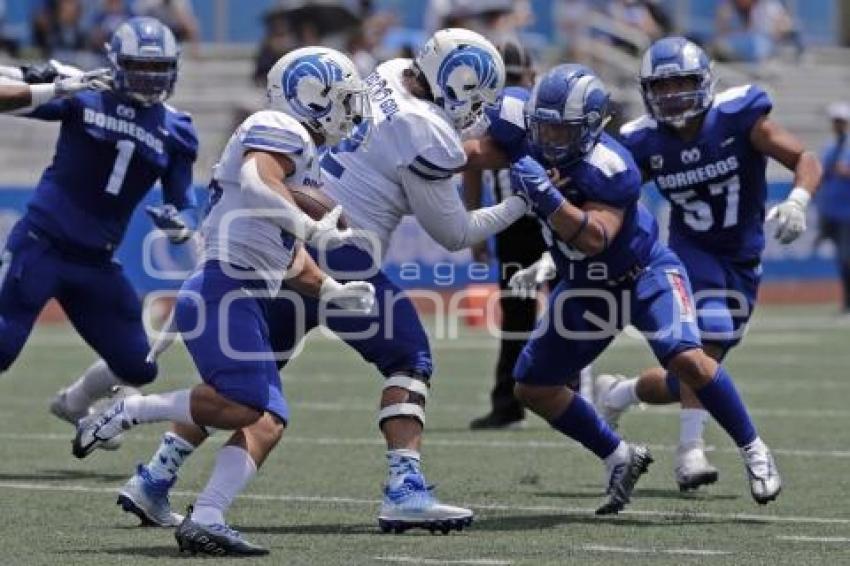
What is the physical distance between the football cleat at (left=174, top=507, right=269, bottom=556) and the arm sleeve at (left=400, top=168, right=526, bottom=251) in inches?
50.6

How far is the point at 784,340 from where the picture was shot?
48.8ft

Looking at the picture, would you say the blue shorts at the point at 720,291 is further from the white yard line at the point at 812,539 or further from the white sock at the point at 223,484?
the white sock at the point at 223,484

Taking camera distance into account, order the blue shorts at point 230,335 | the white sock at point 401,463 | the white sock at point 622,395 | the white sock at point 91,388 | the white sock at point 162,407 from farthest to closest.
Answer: the white sock at point 91,388 → the white sock at point 622,395 → the white sock at point 401,463 → the white sock at point 162,407 → the blue shorts at point 230,335

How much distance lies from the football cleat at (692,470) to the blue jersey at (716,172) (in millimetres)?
958

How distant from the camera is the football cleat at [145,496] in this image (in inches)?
259

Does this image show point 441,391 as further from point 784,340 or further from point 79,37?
point 79,37

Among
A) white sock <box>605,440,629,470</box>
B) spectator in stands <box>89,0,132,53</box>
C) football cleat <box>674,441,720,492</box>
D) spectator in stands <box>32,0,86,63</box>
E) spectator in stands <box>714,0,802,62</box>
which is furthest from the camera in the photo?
spectator in stands <box>714,0,802,62</box>

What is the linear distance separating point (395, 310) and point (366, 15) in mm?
13971

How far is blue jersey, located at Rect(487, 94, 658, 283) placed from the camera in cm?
698

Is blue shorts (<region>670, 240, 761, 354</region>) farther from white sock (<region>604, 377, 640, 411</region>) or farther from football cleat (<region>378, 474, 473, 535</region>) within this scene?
football cleat (<region>378, 474, 473, 535</region>)

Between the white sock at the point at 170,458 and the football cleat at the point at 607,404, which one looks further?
the football cleat at the point at 607,404

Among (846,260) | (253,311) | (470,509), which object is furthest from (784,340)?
(253,311)

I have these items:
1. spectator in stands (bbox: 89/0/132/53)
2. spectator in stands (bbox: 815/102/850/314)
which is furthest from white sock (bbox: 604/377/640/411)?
spectator in stands (bbox: 89/0/132/53)

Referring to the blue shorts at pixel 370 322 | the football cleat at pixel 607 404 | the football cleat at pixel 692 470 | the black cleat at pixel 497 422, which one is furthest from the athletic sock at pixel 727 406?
the black cleat at pixel 497 422
